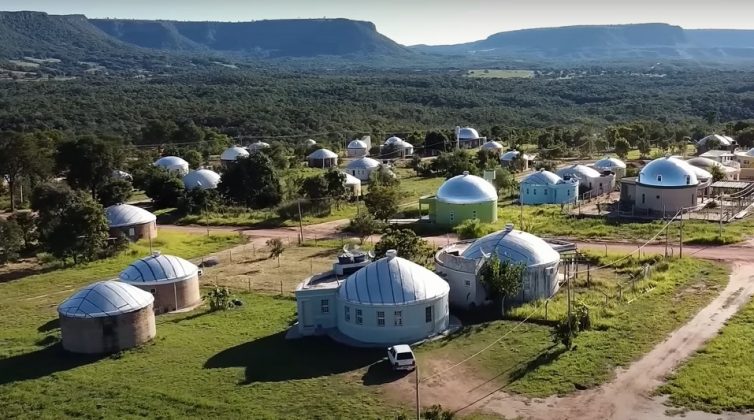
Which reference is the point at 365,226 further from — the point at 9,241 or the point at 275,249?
the point at 9,241

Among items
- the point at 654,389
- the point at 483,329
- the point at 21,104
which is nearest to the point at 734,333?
the point at 654,389

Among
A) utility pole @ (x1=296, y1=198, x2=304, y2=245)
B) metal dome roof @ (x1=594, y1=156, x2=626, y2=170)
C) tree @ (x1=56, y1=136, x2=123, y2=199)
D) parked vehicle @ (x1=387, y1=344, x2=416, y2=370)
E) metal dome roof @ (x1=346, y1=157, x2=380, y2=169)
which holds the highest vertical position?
tree @ (x1=56, y1=136, x2=123, y2=199)

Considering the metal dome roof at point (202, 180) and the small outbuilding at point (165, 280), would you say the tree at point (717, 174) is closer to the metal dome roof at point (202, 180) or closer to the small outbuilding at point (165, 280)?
the metal dome roof at point (202, 180)

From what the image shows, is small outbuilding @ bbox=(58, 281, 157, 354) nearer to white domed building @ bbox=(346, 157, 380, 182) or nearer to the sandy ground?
the sandy ground

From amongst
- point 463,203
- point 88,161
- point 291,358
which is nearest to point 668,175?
point 463,203

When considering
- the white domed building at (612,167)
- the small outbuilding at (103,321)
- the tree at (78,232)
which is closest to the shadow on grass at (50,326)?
the small outbuilding at (103,321)

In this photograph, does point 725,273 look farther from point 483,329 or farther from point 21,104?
point 21,104

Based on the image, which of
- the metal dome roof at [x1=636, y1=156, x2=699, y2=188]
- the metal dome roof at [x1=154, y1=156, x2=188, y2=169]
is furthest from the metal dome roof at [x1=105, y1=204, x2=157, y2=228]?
the metal dome roof at [x1=636, y1=156, x2=699, y2=188]
